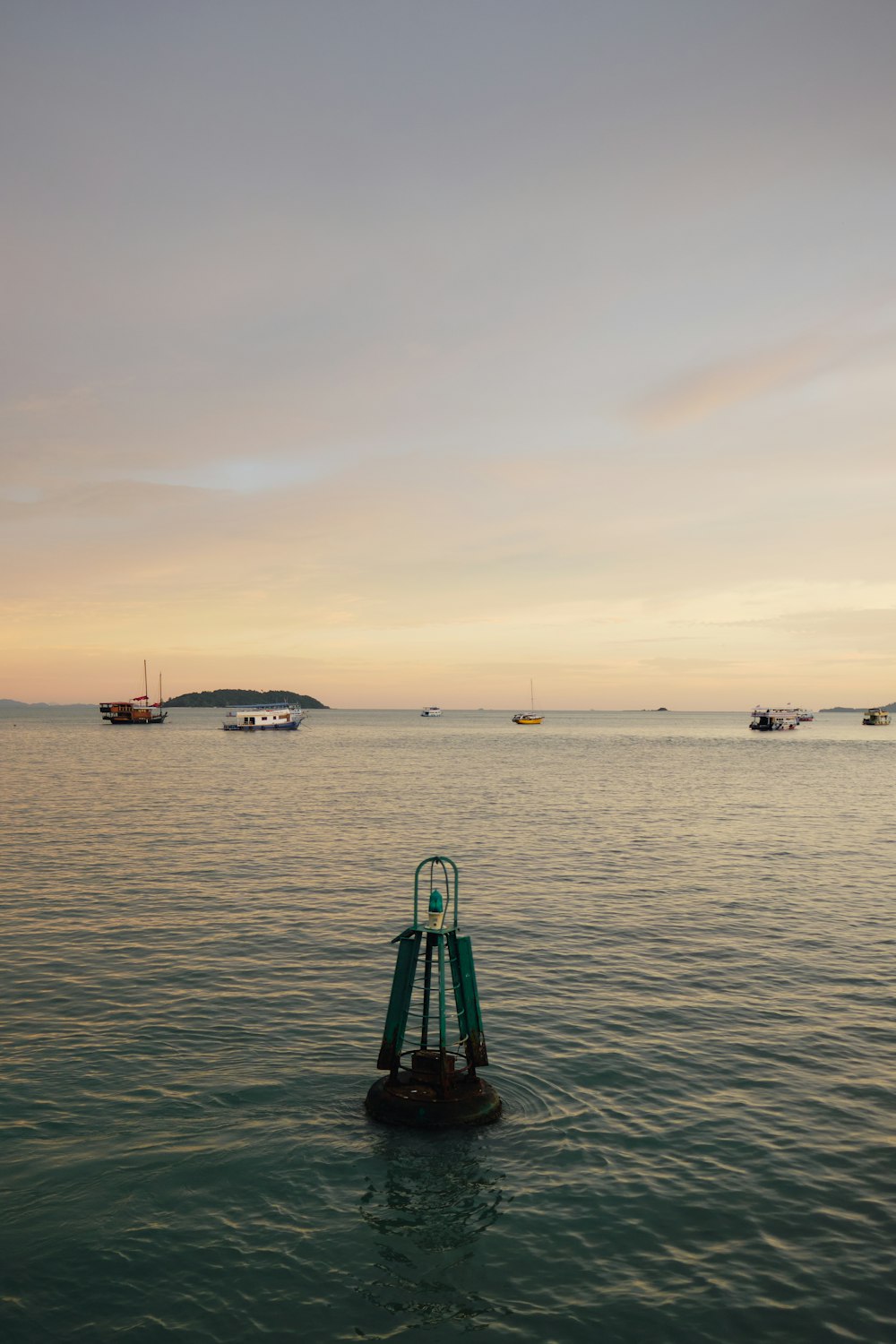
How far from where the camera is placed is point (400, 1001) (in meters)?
15.0

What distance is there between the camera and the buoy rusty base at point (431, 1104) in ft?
46.6

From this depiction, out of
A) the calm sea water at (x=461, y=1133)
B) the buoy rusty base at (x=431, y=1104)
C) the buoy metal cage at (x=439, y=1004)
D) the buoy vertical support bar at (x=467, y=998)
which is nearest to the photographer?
the calm sea water at (x=461, y=1133)

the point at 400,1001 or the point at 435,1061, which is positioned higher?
the point at 400,1001

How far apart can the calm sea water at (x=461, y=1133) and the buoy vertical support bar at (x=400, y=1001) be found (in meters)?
1.03

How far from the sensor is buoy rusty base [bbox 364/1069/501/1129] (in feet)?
46.6

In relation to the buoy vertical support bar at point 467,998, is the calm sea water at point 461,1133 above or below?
below

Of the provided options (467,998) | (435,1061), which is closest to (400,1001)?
(467,998)

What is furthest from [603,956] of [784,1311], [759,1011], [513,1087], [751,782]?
[751,782]

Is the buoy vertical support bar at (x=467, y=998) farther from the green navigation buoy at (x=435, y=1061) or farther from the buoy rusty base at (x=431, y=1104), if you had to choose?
the buoy rusty base at (x=431, y=1104)

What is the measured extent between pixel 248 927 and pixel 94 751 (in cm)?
11295

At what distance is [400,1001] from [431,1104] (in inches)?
64.7

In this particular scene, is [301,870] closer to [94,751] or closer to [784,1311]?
[784,1311]

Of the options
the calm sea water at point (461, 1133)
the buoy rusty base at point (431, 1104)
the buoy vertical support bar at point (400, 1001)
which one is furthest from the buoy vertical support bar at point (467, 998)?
the calm sea water at point (461, 1133)

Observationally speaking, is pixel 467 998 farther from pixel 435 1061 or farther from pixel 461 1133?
pixel 461 1133
